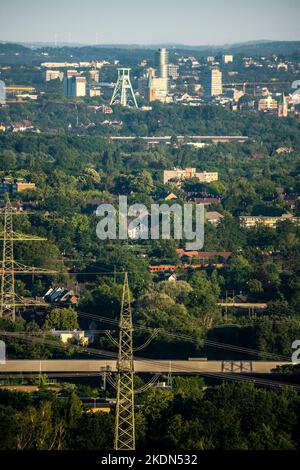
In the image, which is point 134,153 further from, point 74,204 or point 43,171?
point 74,204

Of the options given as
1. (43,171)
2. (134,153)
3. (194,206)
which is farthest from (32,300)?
(134,153)

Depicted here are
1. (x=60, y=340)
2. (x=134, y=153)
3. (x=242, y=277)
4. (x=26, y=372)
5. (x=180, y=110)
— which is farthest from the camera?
(x=180, y=110)

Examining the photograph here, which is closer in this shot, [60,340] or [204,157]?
[60,340]

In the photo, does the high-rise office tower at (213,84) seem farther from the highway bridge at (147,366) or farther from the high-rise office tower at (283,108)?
the highway bridge at (147,366)

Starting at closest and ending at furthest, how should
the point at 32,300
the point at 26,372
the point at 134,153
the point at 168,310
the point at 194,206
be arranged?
the point at 26,372 → the point at 168,310 → the point at 32,300 → the point at 194,206 → the point at 134,153

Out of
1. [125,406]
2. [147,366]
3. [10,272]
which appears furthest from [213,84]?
[125,406]

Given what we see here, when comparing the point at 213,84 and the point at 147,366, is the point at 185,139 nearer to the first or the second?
the point at 213,84
